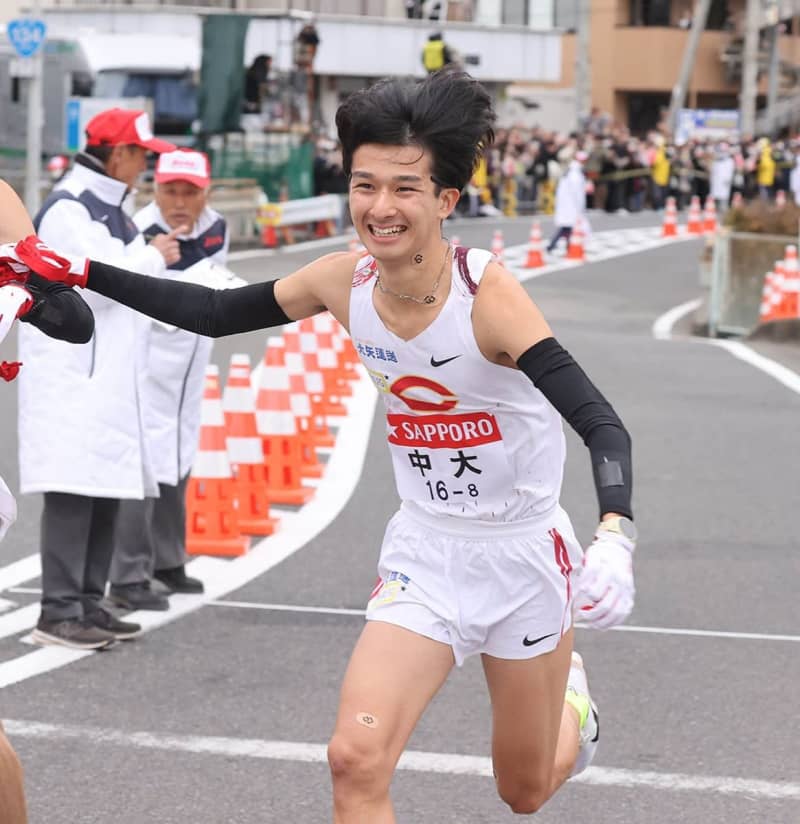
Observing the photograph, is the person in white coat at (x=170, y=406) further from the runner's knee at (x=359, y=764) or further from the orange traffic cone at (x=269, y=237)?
the orange traffic cone at (x=269, y=237)

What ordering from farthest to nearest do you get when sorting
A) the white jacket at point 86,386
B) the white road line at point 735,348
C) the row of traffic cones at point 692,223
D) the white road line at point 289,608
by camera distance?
the row of traffic cones at point 692,223
the white road line at point 735,348
the white road line at point 289,608
the white jacket at point 86,386

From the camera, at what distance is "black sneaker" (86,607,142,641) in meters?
7.19

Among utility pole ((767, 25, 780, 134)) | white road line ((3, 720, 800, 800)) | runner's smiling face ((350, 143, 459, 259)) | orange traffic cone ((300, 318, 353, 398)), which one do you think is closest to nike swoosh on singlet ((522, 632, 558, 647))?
runner's smiling face ((350, 143, 459, 259))

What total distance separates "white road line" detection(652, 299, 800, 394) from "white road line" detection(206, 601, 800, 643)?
8328 millimetres

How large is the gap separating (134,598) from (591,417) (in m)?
4.06

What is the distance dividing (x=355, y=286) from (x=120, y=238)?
2978mm

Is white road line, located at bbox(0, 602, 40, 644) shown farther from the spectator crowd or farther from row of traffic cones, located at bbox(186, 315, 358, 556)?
the spectator crowd

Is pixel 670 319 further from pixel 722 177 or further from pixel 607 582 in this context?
pixel 722 177

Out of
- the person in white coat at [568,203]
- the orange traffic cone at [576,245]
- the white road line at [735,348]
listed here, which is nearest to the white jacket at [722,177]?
the person in white coat at [568,203]

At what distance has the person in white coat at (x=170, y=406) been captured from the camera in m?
7.74

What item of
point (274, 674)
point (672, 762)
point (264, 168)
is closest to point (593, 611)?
point (672, 762)

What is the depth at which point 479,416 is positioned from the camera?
14.4ft

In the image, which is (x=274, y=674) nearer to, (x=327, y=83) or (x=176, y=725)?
(x=176, y=725)

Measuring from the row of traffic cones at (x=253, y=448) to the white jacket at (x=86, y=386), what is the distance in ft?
6.24
